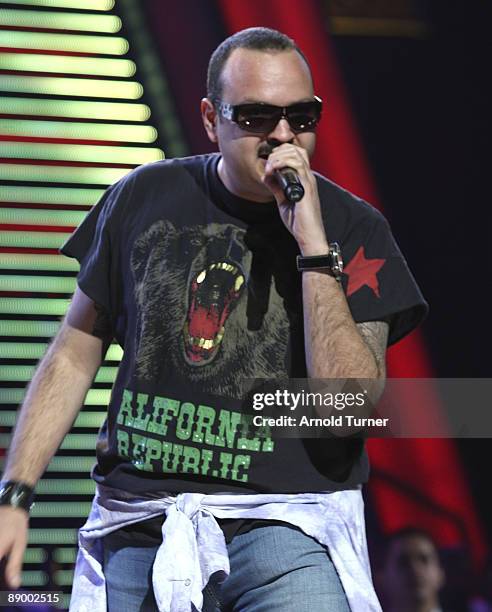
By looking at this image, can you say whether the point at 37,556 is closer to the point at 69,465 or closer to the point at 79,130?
the point at 69,465

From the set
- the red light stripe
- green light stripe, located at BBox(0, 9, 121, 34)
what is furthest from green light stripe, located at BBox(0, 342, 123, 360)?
A: the red light stripe

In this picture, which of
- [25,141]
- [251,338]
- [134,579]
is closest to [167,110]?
[25,141]

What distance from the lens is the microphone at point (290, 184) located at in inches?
89.3

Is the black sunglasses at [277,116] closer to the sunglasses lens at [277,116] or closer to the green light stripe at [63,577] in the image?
the sunglasses lens at [277,116]

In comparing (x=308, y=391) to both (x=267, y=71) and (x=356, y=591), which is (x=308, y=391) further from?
(x=267, y=71)

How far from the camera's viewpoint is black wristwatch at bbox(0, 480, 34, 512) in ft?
7.77

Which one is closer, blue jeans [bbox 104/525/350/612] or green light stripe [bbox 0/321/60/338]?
blue jeans [bbox 104/525/350/612]

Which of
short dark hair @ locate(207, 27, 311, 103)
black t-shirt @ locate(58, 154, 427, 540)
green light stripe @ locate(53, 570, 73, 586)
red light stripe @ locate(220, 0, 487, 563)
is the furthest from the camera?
red light stripe @ locate(220, 0, 487, 563)

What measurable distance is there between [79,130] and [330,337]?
6.17 ft

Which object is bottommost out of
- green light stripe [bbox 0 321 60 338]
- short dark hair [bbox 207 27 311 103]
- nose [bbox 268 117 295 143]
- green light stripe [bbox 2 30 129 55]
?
nose [bbox 268 117 295 143]

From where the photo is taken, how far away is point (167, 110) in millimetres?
3873

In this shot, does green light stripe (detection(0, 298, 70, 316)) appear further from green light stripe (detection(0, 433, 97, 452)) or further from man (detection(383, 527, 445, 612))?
man (detection(383, 527, 445, 612))

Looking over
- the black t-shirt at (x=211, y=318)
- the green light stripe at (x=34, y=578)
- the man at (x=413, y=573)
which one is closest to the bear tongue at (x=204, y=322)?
the black t-shirt at (x=211, y=318)

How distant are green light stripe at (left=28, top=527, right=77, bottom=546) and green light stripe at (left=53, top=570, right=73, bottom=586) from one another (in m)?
A: 0.10
